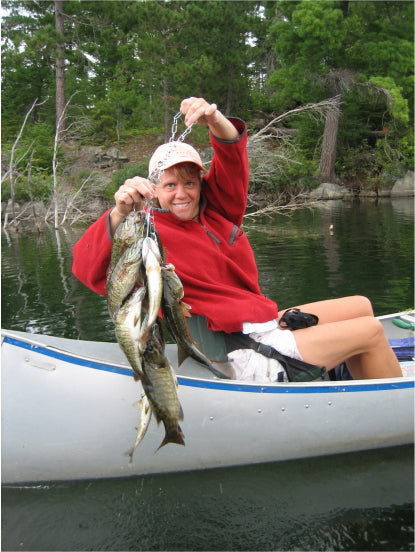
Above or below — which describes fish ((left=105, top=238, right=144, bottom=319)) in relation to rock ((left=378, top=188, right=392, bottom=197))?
above

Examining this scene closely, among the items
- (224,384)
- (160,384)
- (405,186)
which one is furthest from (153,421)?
(405,186)

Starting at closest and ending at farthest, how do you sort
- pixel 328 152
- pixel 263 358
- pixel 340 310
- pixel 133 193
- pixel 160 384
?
pixel 133 193 < pixel 160 384 < pixel 263 358 < pixel 340 310 < pixel 328 152

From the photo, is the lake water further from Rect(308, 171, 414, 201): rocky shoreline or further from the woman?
Rect(308, 171, 414, 201): rocky shoreline

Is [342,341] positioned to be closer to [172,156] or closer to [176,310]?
[176,310]

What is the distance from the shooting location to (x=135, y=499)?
2.99m

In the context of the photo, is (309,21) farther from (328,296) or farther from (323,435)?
(323,435)

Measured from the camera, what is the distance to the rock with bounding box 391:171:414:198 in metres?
23.2

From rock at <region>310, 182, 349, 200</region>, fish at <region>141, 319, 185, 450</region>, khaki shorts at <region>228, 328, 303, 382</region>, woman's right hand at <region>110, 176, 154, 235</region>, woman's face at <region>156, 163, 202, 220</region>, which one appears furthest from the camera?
rock at <region>310, 182, 349, 200</region>

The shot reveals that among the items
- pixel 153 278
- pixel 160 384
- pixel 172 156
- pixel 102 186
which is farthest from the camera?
Answer: pixel 102 186

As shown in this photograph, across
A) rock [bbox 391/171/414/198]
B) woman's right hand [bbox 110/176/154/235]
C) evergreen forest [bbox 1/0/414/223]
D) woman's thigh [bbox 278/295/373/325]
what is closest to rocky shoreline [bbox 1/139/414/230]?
rock [bbox 391/171/414/198]

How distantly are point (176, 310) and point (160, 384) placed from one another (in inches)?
14.1

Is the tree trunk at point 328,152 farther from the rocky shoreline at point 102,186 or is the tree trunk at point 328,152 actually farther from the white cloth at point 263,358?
the white cloth at point 263,358

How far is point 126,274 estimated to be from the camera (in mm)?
1937

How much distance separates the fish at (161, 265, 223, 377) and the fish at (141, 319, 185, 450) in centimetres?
8
